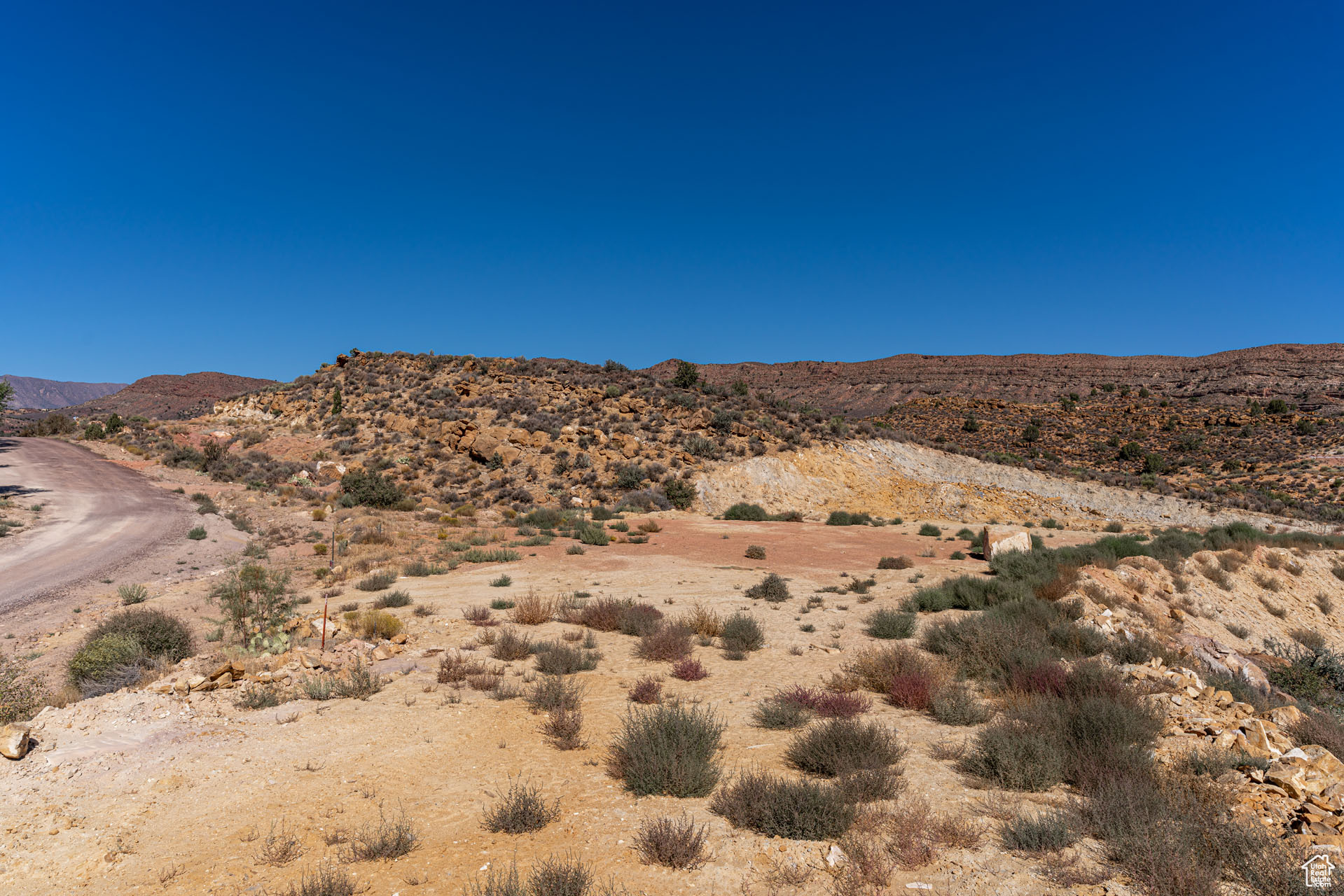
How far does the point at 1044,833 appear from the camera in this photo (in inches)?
158

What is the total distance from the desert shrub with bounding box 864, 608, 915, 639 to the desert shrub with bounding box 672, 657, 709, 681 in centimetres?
328

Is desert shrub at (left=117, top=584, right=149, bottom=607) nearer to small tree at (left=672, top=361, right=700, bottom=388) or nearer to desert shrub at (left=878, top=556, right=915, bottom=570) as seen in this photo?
desert shrub at (left=878, top=556, right=915, bottom=570)

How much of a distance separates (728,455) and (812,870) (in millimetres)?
28491

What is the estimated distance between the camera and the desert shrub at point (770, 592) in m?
12.7

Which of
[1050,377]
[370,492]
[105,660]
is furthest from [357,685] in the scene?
[1050,377]

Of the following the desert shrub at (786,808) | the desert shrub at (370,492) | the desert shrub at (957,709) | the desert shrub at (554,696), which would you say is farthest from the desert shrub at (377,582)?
the desert shrub at (370,492)

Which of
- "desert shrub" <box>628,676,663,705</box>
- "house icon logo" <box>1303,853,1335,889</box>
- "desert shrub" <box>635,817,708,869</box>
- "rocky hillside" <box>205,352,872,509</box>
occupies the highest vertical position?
"rocky hillside" <box>205,352,872,509</box>

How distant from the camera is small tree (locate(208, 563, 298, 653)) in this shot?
863 centimetres

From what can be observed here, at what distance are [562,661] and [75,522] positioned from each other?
18.5m

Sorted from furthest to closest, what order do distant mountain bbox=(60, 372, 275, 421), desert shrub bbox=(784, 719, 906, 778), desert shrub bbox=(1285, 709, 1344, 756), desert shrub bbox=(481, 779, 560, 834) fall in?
distant mountain bbox=(60, 372, 275, 421) → desert shrub bbox=(1285, 709, 1344, 756) → desert shrub bbox=(784, 719, 906, 778) → desert shrub bbox=(481, 779, 560, 834)

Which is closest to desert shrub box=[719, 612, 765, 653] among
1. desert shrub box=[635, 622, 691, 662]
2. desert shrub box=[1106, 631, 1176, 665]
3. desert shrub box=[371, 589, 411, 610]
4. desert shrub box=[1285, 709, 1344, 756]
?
desert shrub box=[635, 622, 691, 662]

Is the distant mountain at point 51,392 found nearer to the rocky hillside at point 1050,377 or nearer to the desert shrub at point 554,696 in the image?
the rocky hillside at point 1050,377

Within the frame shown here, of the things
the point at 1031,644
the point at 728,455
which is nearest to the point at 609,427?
the point at 728,455

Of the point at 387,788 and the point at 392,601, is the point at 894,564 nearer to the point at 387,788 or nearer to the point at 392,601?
the point at 392,601
